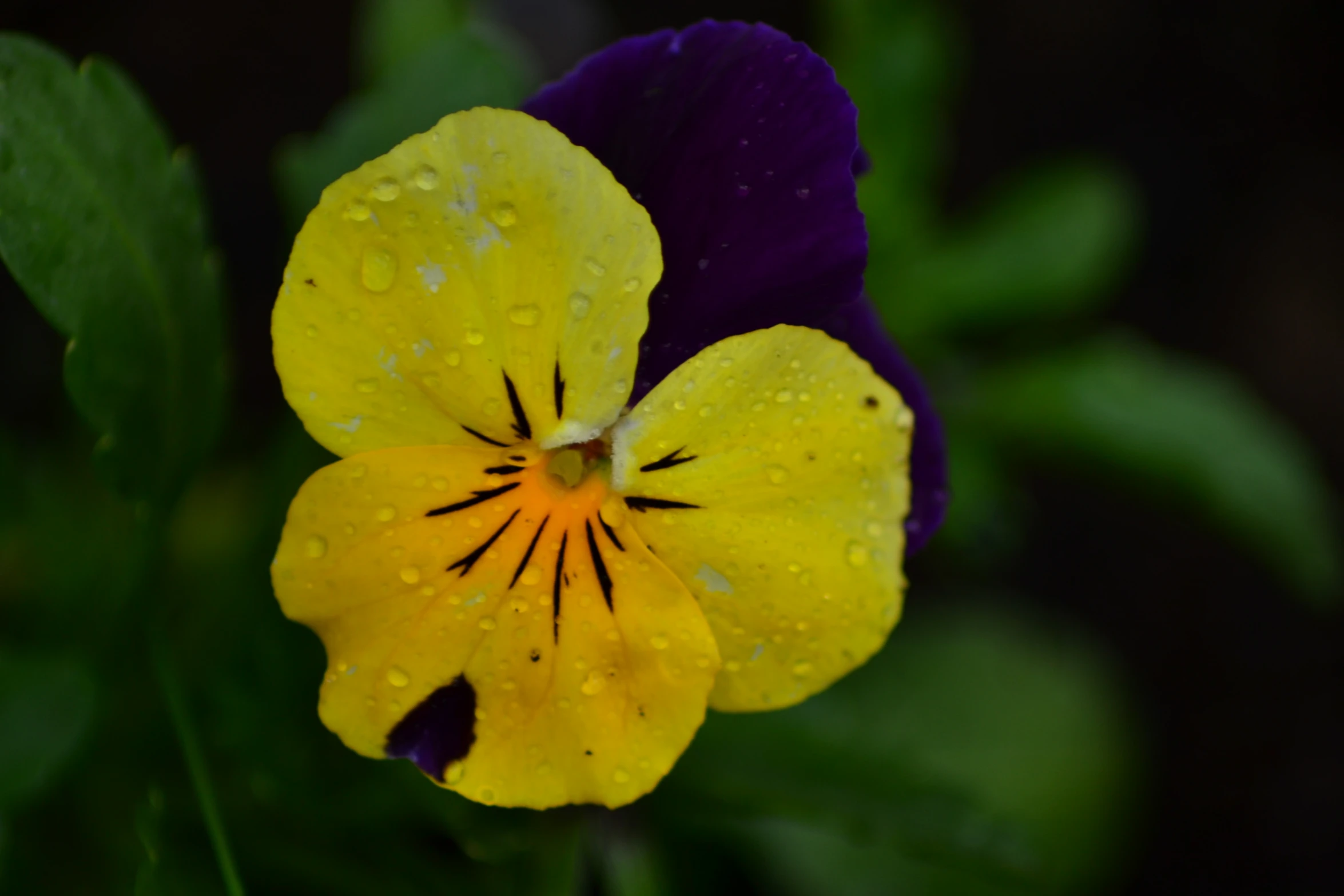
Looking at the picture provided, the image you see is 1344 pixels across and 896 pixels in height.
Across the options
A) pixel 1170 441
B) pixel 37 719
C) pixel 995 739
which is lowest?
pixel 995 739

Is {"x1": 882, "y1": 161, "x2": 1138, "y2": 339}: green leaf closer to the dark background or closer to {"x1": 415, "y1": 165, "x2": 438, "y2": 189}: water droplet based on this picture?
the dark background

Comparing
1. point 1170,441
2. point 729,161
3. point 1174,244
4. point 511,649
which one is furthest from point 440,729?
point 1174,244

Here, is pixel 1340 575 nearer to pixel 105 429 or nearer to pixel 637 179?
pixel 637 179

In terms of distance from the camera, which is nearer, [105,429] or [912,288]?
[105,429]

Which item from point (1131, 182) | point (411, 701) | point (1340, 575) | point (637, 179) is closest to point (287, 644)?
point (411, 701)

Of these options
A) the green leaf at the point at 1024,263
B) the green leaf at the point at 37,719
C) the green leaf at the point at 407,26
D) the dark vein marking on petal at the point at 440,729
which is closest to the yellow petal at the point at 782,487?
the dark vein marking on petal at the point at 440,729

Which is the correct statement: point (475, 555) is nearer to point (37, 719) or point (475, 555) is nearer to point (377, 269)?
point (377, 269)
